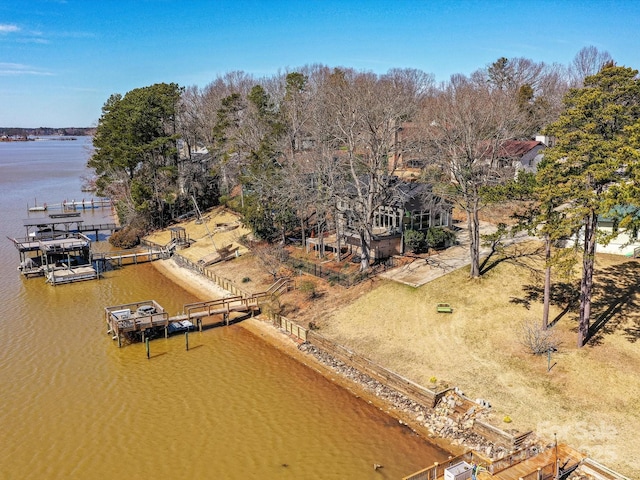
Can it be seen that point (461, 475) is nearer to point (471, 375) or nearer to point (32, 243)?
point (471, 375)

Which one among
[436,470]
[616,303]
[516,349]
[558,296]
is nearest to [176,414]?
[436,470]

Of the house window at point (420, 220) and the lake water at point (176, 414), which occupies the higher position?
the house window at point (420, 220)

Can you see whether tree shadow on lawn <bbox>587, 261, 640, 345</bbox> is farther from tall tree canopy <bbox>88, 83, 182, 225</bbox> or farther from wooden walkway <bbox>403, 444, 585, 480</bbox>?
tall tree canopy <bbox>88, 83, 182, 225</bbox>

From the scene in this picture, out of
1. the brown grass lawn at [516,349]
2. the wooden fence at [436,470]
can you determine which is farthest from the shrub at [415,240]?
the wooden fence at [436,470]

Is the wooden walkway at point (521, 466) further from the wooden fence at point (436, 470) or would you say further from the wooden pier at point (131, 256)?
the wooden pier at point (131, 256)

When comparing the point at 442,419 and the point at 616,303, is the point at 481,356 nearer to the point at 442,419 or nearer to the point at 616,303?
the point at 442,419

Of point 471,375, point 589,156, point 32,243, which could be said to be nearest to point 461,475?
point 471,375

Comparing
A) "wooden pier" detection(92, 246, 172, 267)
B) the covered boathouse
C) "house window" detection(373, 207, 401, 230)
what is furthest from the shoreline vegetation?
the covered boathouse
